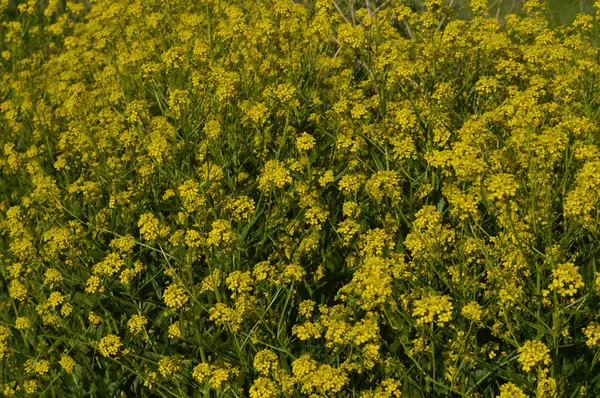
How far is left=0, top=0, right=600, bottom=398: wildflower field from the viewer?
409cm

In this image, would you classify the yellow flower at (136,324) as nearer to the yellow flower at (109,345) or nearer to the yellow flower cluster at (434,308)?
the yellow flower at (109,345)

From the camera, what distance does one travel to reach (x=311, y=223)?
467 centimetres

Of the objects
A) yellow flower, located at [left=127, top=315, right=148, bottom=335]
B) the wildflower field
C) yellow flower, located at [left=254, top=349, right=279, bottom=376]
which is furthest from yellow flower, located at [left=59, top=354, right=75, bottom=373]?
yellow flower, located at [left=254, top=349, right=279, bottom=376]

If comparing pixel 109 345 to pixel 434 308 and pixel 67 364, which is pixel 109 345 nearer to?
pixel 67 364

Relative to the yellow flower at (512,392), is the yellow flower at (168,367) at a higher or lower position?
lower

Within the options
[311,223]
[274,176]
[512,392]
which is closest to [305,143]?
[274,176]

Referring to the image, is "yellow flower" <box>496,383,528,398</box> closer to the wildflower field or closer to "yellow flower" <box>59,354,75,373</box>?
the wildflower field

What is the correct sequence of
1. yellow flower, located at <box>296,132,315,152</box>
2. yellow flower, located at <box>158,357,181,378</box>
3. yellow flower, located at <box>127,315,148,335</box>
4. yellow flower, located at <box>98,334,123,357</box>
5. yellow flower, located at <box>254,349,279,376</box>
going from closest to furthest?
1. yellow flower, located at <box>254,349,279,376</box>
2. yellow flower, located at <box>158,357,181,378</box>
3. yellow flower, located at <box>98,334,123,357</box>
4. yellow flower, located at <box>127,315,148,335</box>
5. yellow flower, located at <box>296,132,315,152</box>

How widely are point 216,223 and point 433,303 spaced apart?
1357 millimetres

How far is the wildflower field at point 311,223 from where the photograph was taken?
4.09 metres

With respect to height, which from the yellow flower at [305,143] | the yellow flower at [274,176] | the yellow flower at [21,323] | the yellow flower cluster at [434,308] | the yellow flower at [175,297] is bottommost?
the yellow flower at [21,323]

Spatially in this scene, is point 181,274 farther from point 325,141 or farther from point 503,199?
point 503,199

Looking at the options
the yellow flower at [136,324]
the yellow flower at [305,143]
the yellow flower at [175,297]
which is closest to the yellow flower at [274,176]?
the yellow flower at [305,143]

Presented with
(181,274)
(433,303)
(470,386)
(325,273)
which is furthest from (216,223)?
(470,386)
